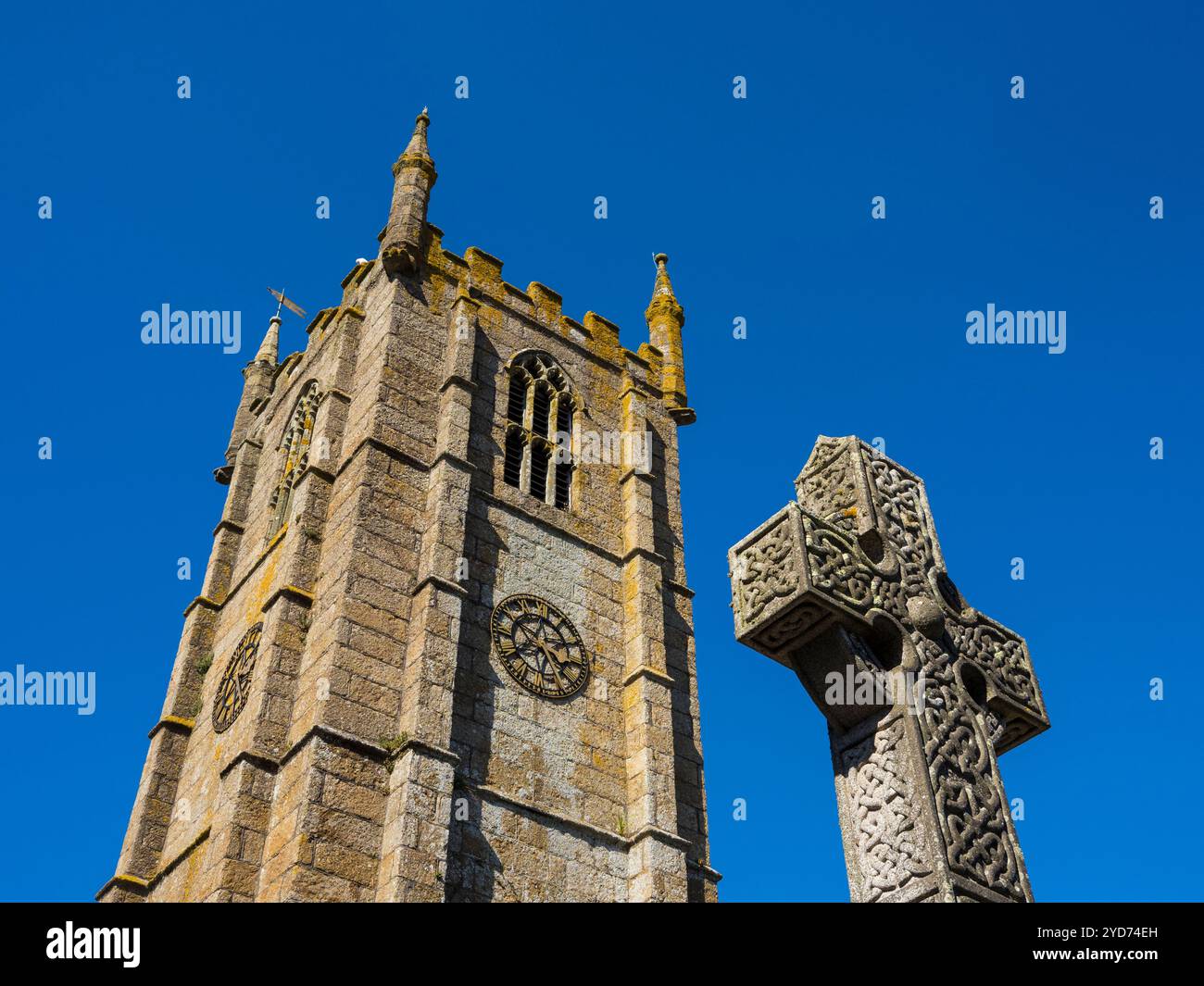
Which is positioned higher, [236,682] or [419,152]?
[419,152]

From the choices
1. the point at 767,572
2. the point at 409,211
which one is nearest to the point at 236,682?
the point at 409,211

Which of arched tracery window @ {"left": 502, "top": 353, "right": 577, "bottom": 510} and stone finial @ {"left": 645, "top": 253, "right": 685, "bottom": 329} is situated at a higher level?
stone finial @ {"left": 645, "top": 253, "right": 685, "bottom": 329}

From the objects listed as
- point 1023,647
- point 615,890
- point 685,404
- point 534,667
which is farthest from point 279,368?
point 1023,647

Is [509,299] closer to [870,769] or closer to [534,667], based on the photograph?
[534,667]

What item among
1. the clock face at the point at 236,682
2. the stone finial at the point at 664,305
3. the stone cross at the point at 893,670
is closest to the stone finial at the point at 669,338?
the stone finial at the point at 664,305

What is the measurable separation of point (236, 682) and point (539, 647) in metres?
6.01

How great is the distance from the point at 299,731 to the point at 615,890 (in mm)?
6092

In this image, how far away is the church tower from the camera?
20.1m

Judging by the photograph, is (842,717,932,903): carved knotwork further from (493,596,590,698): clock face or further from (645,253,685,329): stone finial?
(645,253,685,329): stone finial

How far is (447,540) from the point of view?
2355cm

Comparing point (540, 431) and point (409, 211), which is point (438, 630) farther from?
point (409, 211)

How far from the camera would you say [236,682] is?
81.0 feet

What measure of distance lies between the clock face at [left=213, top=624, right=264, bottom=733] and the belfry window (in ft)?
10.4

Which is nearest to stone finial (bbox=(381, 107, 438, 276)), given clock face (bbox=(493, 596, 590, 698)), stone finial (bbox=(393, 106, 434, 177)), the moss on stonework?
stone finial (bbox=(393, 106, 434, 177))
